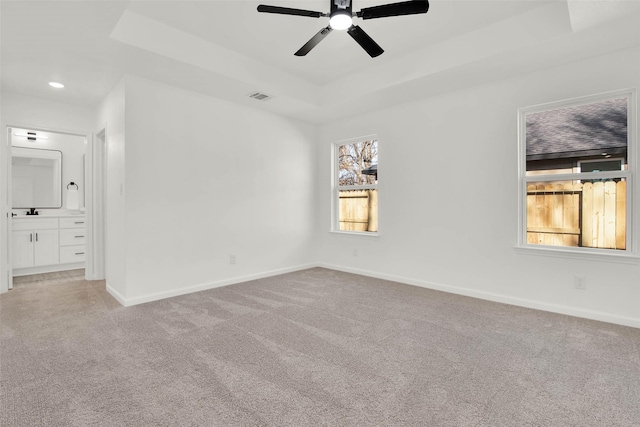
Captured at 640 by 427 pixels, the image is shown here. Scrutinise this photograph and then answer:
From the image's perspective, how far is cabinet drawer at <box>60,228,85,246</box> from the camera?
527 cm

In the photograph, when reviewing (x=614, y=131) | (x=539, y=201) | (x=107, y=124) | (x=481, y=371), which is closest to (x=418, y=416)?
(x=481, y=371)

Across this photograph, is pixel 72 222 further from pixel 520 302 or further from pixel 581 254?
pixel 581 254

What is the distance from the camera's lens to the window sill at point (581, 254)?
2.91 metres

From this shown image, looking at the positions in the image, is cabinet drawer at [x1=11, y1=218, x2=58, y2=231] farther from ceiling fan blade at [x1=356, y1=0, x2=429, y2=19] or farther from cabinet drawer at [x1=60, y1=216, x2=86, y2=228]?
ceiling fan blade at [x1=356, y1=0, x2=429, y2=19]

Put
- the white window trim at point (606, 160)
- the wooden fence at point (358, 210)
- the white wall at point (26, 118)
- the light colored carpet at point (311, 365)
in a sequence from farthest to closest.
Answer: the wooden fence at point (358, 210)
the white wall at point (26, 118)
the white window trim at point (606, 160)
the light colored carpet at point (311, 365)

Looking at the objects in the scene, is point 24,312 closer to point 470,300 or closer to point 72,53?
point 72,53

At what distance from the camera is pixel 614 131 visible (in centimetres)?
305

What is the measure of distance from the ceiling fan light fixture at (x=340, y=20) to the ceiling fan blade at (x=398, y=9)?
0.10 metres

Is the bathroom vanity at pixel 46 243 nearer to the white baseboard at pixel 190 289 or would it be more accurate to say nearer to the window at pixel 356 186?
the white baseboard at pixel 190 289

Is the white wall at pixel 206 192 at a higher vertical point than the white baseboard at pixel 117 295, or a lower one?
higher

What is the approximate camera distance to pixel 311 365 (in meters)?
2.21

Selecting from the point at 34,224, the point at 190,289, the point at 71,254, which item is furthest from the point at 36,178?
the point at 190,289

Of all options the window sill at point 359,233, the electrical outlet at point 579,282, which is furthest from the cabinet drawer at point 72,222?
the electrical outlet at point 579,282

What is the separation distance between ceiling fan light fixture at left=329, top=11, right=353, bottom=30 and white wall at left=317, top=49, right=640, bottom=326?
2121 mm
